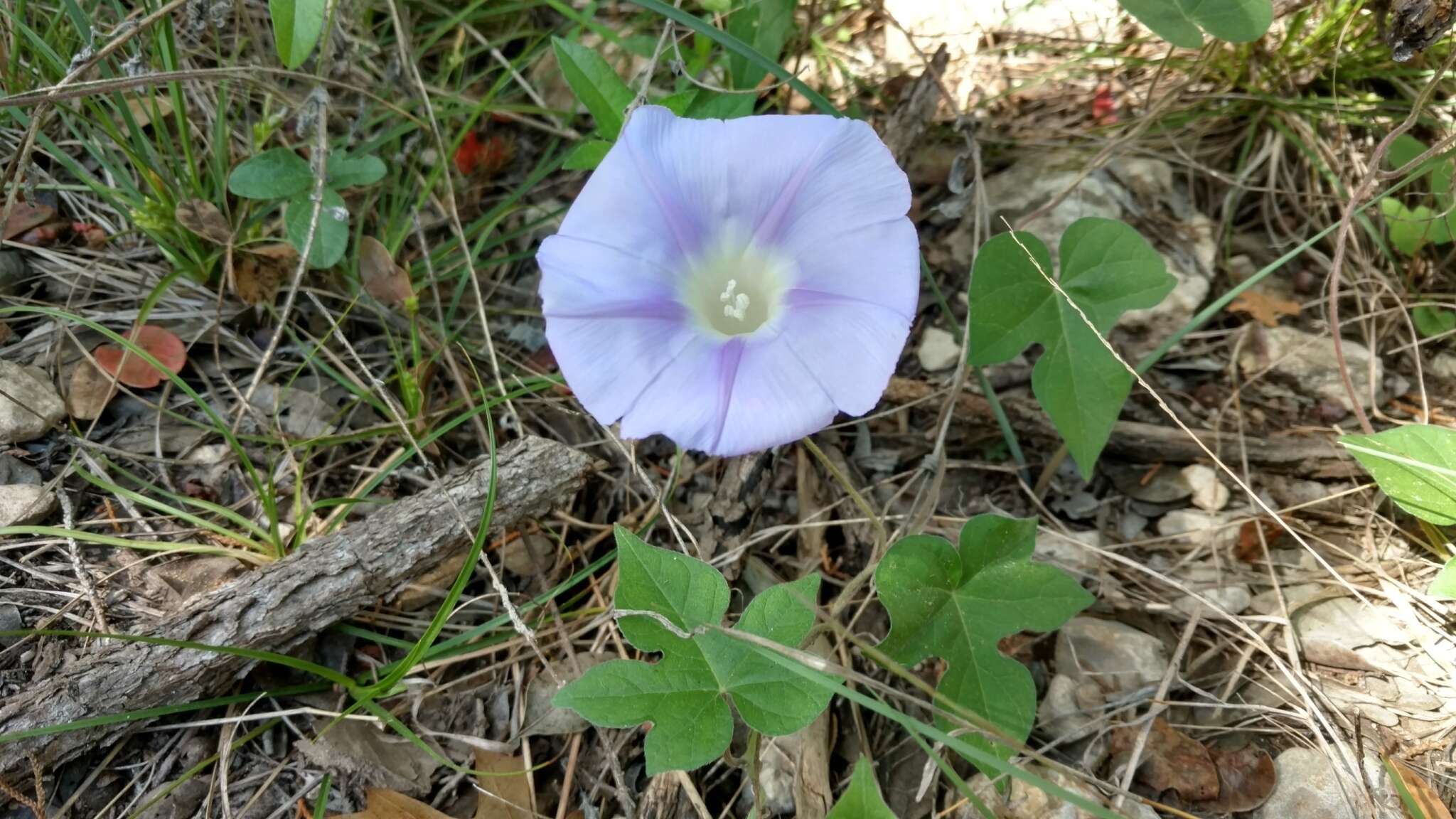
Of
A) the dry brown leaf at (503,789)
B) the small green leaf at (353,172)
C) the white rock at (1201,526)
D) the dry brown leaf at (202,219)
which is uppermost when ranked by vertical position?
the small green leaf at (353,172)

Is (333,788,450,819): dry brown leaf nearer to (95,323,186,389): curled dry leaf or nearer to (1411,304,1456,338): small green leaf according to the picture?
(95,323,186,389): curled dry leaf

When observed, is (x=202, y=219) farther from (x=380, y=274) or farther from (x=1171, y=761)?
(x=1171, y=761)

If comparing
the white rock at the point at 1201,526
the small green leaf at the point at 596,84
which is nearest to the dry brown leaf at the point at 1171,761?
the white rock at the point at 1201,526

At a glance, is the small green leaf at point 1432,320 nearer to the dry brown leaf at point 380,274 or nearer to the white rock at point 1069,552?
the white rock at point 1069,552

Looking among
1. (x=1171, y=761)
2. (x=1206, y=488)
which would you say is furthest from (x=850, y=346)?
(x=1206, y=488)

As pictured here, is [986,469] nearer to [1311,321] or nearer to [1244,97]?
[1311,321]

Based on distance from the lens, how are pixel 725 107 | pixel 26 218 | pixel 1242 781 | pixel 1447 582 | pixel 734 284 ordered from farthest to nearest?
pixel 26 218 < pixel 725 107 < pixel 734 284 < pixel 1242 781 < pixel 1447 582
